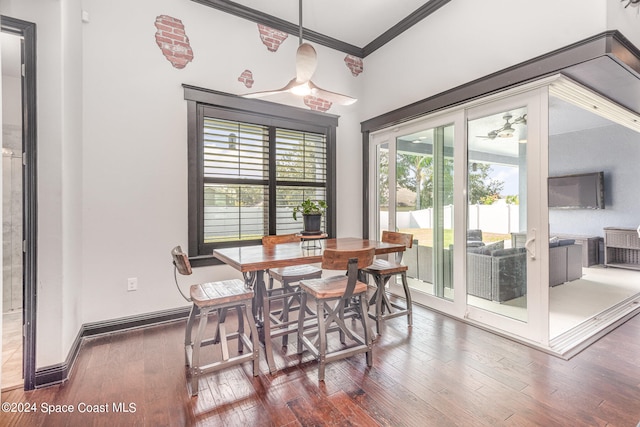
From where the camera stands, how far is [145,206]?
3.07 m

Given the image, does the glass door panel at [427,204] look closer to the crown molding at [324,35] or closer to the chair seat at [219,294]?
the crown molding at [324,35]

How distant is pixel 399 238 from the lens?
133 inches

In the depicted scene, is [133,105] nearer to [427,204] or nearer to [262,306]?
[262,306]

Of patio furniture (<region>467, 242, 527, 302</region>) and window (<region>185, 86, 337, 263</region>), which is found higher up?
window (<region>185, 86, 337, 263</region>)

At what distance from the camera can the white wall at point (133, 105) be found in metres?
2.14

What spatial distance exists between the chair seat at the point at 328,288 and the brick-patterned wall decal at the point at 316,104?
2.59m

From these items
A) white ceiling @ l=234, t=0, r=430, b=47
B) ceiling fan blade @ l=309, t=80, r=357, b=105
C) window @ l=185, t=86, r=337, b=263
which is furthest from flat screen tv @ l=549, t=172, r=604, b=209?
ceiling fan blade @ l=309, t=80, r=357, b=105

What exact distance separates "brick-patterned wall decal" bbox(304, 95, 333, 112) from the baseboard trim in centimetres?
296

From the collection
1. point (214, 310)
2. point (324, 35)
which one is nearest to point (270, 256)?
point (214, 310)

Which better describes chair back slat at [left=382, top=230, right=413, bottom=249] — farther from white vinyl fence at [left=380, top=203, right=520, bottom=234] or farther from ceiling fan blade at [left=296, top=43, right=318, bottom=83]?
ceiling fan blade at [left=296, top=43, right=318, bottom=83]

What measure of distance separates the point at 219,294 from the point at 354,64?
3.92 metres

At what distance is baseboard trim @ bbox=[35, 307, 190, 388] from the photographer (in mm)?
2121

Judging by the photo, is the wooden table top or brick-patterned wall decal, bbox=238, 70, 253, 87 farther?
brick-patterned wall decal, bbox=238, 70, 253, 87

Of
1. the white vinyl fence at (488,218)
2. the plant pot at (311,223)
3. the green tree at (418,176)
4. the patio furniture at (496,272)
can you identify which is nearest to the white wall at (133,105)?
the green tree at (418,176)
